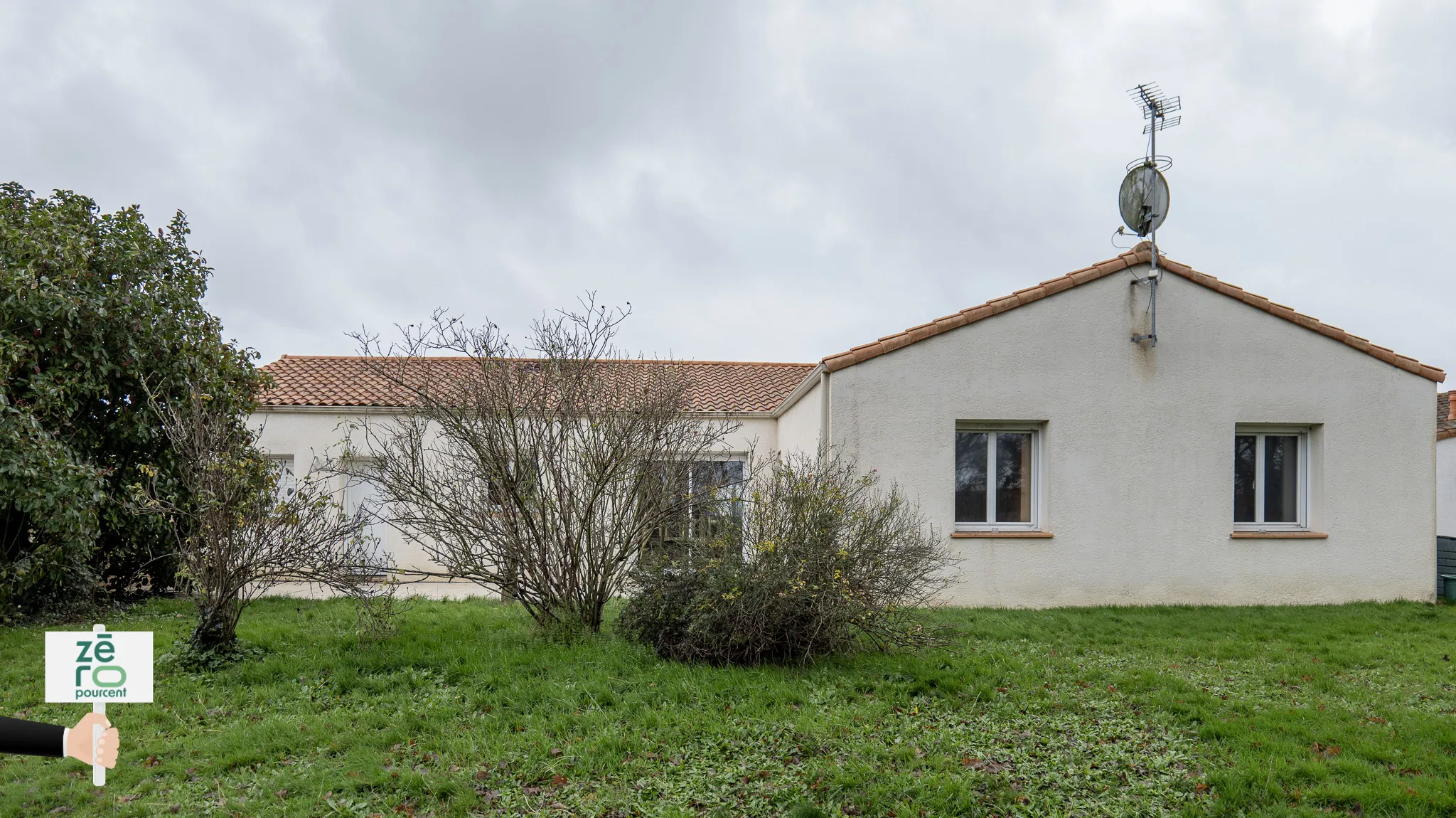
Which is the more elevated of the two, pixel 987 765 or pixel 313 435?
pixel 313 435

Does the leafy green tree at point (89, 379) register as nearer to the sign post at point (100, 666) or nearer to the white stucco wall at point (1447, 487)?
the sign post at point (100, 666)

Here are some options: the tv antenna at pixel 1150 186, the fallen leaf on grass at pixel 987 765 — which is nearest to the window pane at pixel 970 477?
the tv antenna at pixel 1150 186

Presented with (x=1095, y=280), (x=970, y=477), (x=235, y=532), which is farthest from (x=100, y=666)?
(x=1095, y=280)

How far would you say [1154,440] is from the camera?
422 inches

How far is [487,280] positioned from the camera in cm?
1614

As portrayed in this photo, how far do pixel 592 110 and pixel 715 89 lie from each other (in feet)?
6.54

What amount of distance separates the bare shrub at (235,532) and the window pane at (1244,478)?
36.2ft

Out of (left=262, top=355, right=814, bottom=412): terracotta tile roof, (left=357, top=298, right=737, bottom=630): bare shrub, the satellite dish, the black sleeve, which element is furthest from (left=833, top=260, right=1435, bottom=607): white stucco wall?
the black sleeve

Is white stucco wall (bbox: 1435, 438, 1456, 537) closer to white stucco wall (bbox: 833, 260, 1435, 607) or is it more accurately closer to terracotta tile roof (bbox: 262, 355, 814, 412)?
white stucco wall (bbox: 833, 260, 1435, 607)

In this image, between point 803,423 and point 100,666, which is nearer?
point 100,666

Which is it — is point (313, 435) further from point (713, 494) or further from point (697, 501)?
point (713, 494)

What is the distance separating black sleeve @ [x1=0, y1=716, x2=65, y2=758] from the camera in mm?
1571

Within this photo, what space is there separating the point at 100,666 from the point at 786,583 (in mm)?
4526

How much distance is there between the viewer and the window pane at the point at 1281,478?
1131 centimetres
